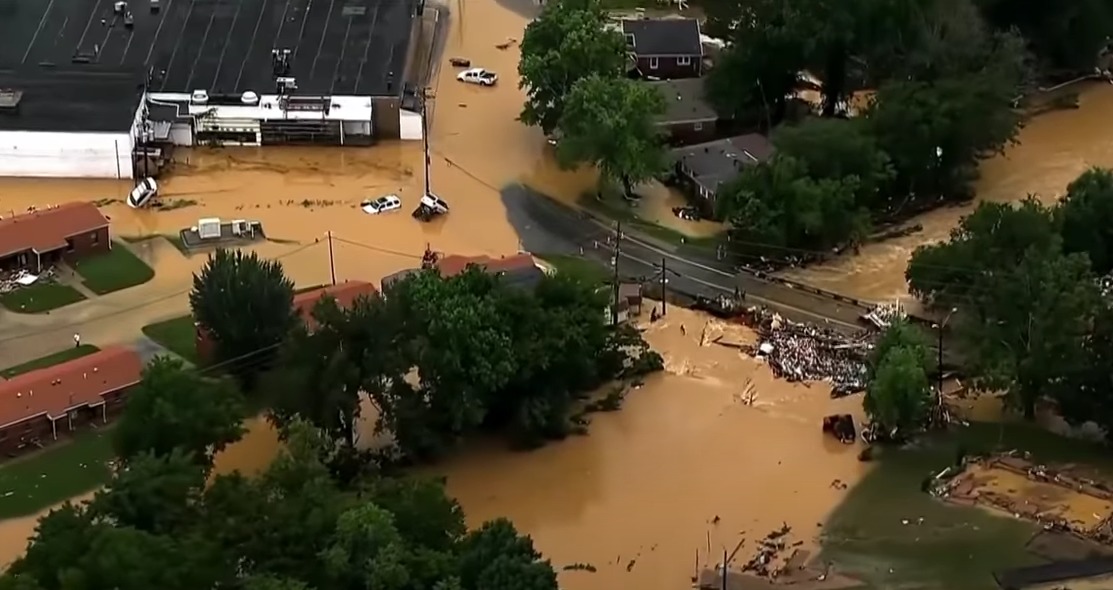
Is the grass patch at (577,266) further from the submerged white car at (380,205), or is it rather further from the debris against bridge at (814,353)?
the submerged white car at (380,205)

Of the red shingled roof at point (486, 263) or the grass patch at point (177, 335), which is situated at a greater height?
the red shingled roof at point (486, 263)

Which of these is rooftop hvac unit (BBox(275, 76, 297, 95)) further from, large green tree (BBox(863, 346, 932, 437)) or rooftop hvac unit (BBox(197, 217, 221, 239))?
large green tree (BBox(863, 346, 932, 437))

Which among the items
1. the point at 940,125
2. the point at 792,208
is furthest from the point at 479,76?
the point at 940,125

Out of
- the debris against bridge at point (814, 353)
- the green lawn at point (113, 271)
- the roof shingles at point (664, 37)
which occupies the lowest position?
the debris against bridge at point (814, 353)

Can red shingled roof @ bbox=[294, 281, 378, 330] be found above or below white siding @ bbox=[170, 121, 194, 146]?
below

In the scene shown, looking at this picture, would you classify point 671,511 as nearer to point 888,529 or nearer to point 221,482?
point 888,529

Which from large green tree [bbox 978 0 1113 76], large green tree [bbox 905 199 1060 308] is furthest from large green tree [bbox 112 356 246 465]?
large green tree [bbox 978 0 1113 76]

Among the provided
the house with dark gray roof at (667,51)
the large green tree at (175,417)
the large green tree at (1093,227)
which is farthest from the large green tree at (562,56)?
the large green tree at (175,417)
